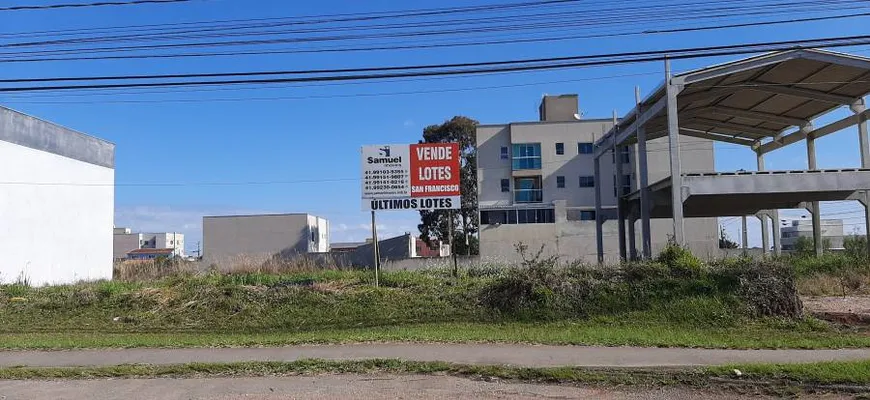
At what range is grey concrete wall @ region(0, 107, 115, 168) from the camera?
27734 millimetres

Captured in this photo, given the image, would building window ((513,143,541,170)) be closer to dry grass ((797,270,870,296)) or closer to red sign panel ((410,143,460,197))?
dry grass ((797,270,870,296))

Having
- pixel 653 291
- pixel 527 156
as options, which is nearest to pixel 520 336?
pixel 653 291

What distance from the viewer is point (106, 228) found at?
34406 millimetres

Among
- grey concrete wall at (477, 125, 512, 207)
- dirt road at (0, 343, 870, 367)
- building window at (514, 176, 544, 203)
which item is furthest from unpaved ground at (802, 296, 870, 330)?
building window at (514, 176, 544, 203)

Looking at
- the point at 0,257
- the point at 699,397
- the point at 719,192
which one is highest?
the point at 719,192

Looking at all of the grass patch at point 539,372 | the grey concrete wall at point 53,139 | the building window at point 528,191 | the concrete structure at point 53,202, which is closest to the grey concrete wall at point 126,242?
the building window at point 528,191

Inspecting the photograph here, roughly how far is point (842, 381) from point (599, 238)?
2932cm

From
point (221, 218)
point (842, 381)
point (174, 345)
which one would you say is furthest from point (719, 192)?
point (221, 218)

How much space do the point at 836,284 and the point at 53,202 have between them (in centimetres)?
3057

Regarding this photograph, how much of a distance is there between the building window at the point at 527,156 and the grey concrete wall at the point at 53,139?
39191 mm

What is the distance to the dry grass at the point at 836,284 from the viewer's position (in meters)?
19.3

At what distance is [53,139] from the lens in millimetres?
30672

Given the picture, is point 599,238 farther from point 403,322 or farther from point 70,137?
point 70,137

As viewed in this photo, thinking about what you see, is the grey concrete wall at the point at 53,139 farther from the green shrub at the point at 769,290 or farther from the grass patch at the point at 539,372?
the green shrub at the point at 769,290
